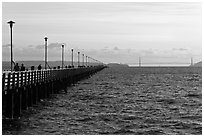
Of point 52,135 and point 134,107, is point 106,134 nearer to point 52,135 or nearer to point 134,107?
point 52,135

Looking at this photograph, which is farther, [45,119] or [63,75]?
A: [63,75]

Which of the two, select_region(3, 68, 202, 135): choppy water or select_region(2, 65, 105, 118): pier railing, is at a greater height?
select_region(2, 65, 105, 118): pier railing

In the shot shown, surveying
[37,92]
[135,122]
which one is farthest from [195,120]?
[37,92]

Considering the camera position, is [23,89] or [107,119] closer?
[107,119]

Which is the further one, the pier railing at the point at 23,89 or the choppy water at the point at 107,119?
the pier railing at the point at 23,89

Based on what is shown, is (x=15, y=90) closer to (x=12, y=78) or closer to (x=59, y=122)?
(x=12, y=78)

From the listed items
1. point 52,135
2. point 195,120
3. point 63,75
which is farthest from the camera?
point 63,75

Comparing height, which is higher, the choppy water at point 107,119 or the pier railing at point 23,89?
the pier railing at point 23,89

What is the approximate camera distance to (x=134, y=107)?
31.8 metres

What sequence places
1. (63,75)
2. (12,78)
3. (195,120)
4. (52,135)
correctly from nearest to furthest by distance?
(52,135), (12,78), (195,120), (63,75)

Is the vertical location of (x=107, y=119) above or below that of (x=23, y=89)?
below

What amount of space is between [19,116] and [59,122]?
222cm

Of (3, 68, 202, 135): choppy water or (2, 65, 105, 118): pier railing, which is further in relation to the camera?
(2, 65, 105, 118): pier railing

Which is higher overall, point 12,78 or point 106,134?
point 12,78
